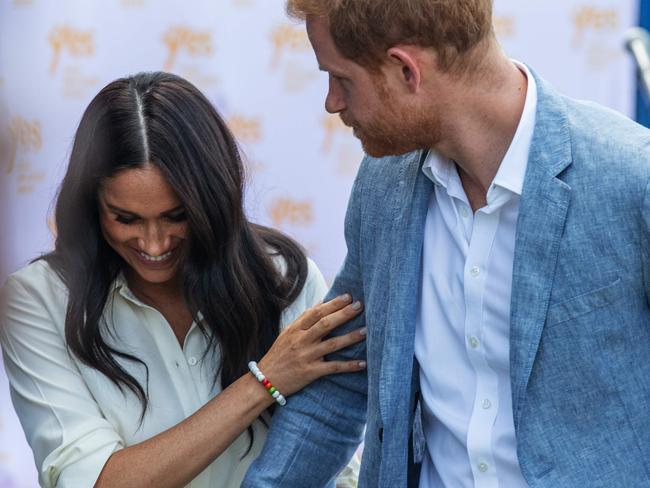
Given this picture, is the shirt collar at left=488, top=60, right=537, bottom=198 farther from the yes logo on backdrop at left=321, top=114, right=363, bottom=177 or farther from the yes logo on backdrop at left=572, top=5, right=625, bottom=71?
the yes logo on backdrop at left=572, top=5, right=625, bottom=71

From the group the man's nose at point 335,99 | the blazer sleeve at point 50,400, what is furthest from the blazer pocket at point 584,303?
the blazer sleeve at point 50,400

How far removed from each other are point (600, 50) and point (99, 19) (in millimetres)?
1583

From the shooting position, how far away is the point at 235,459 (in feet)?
7.33

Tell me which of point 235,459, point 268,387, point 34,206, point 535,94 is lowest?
point 235,459

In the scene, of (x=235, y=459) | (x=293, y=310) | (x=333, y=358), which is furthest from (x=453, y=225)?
(x=235, y=459)

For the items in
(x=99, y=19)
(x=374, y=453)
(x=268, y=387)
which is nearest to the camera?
(x=374, y=453)

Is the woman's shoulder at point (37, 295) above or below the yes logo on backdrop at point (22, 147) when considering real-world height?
below

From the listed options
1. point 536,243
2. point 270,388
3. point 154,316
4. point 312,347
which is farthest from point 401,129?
point 154,316

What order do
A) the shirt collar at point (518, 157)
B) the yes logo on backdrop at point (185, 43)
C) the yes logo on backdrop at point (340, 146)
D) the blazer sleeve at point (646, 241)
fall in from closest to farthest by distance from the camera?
the blazer sleeve at point (646, 241) < the shirt collar at point (518, 157) < the yes logo on backdrop at point (185, 43) < the yes logo on backdrop at point (340, 146)

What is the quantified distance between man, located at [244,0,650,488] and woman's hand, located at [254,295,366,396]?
0.12 m

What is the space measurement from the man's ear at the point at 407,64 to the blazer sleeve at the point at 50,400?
3.01ft

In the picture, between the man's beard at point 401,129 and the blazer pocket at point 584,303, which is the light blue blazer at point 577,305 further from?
the man's beard at point 401,129

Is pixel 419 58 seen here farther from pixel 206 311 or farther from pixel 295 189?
pixel 295 189

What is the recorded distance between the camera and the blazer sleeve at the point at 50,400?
6.88 ft
